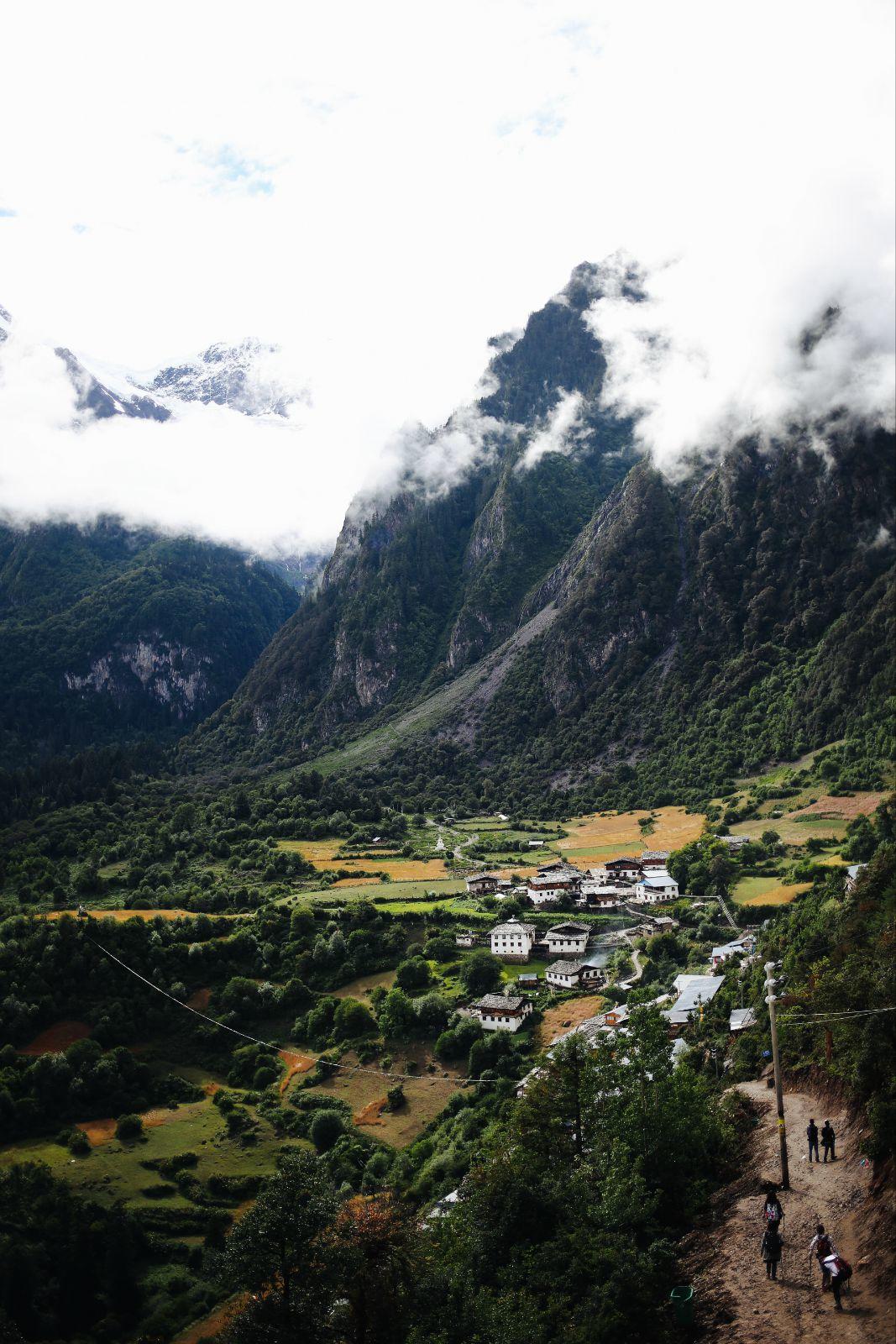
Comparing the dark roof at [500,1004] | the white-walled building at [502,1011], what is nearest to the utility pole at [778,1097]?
the white-walled building at [502,1011]

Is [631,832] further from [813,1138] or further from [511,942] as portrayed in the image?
[813,1138]

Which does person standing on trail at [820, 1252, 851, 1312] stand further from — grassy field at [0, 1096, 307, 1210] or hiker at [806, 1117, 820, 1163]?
grassy field at [0, 1096, 307, 1210]

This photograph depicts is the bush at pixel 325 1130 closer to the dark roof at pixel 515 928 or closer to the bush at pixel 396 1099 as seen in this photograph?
the bush at pixel 396 1099

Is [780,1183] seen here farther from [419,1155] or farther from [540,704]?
[540,704]

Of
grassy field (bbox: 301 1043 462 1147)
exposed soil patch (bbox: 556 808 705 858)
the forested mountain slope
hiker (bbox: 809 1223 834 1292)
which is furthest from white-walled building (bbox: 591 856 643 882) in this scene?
hiker (bbox: 809 1223 834 1292)

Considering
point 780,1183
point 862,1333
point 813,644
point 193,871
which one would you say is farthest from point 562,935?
point 813,644
